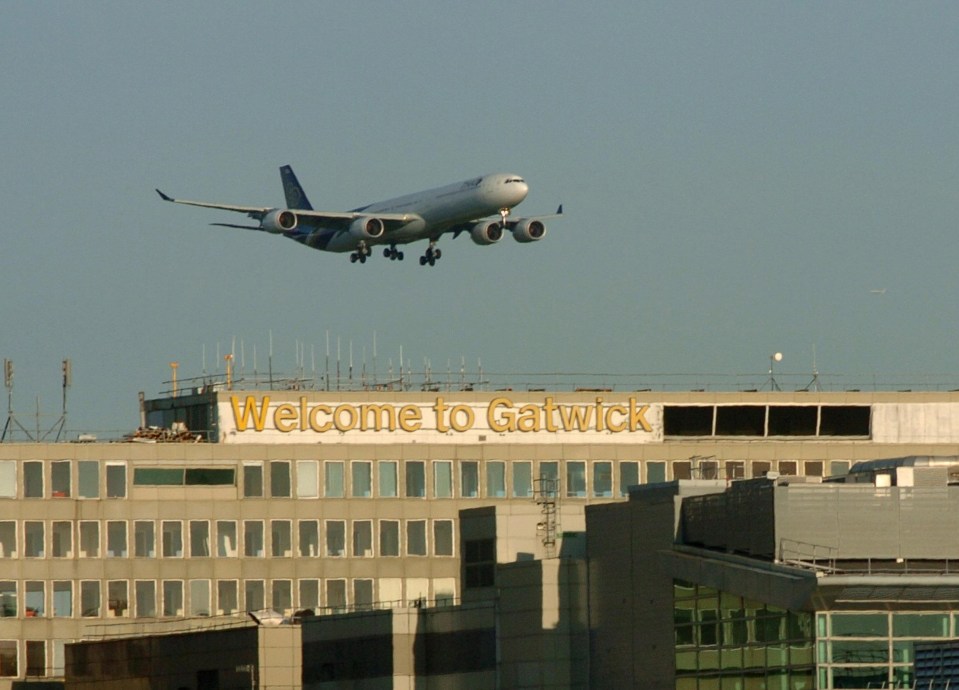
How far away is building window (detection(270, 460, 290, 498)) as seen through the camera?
6088 inches

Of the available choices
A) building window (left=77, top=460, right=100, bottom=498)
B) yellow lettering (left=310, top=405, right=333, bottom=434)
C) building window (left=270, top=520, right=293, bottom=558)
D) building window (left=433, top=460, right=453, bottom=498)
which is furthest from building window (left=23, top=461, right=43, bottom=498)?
building window (left=433, top=460, right=453, bottom=498)

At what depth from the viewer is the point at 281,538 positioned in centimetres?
15400

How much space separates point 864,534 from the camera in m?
91.6

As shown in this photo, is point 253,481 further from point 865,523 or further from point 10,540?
point 865,523

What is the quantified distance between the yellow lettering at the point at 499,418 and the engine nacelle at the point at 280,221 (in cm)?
1646

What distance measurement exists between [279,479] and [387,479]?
6452 millimetres

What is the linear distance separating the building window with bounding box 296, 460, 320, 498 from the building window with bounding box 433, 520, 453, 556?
292 inches

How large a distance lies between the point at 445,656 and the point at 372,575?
42.1 m

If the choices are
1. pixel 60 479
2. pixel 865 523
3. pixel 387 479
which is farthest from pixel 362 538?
pixel 865 523

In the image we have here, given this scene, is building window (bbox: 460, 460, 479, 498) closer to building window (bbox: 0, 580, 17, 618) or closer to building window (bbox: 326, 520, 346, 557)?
building window (bbox: 326, 520, 346, 557)

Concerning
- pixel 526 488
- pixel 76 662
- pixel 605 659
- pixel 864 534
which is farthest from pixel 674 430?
pixel 864 534

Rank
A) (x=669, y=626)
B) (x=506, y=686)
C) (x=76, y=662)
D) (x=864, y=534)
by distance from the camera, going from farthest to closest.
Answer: (x=76, y=662)
(x=506, y=686)
(x=669, y=626)
(x=864, y=534)

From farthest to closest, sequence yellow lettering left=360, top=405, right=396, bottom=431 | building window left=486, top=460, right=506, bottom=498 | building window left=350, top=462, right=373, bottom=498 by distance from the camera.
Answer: yellow lettering left=360, top=405, right=396, bottom=431, building window left=486, top=460, right=506, bottom=498, building window left=350, top=462, right=373, bottom=498

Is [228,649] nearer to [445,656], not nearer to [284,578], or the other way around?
[445,656]
